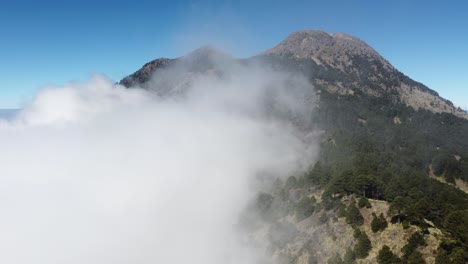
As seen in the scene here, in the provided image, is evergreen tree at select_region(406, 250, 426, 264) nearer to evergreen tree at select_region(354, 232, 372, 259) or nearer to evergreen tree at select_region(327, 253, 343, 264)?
evergreen tree at select_region(354, 232, 372, 259)

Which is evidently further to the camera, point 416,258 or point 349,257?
point 349,257

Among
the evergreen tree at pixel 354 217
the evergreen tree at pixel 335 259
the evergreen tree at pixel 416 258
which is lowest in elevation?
the evergreen tree at pixel 335 259

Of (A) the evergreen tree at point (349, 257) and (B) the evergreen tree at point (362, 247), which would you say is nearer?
(B) the evergreen tree at point (362, 247)

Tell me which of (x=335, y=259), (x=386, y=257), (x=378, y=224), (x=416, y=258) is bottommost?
(x=335, y=259)

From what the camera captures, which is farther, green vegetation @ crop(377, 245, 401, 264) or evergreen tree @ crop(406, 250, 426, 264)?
green vegetation @ crop(377, 245, 401, 264)

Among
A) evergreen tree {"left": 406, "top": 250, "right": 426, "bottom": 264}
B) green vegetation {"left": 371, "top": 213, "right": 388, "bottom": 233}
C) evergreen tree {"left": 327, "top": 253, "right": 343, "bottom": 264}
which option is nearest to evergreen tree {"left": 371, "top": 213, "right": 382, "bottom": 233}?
green vegetation {"left": 371, "top": 213, "right": 388, "bottom": 233}

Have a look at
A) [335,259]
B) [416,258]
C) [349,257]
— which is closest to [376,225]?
[349,257]

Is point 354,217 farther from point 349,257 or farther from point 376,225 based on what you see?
point 349,257

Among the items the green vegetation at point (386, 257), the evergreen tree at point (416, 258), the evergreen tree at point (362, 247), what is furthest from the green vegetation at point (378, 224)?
the evergreen tree at point (416, 258)

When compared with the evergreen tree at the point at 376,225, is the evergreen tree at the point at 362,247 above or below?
below

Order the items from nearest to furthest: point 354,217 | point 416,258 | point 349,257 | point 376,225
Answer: point 416,258 < point 349,257 < point 376,225 < point 354,217

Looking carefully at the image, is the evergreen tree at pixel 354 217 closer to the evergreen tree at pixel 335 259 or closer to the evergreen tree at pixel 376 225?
the evergreen tree at pixel 376 225

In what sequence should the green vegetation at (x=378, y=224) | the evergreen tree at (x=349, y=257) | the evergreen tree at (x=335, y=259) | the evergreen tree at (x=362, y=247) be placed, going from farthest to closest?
the evergreen tree at (x=335, y=259), the green vegetation at (x=378, y=224), the evergreen tree at (x=349, y=257), the evergreen tree at (x=362, y=247)

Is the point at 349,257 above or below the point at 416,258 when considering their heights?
below
